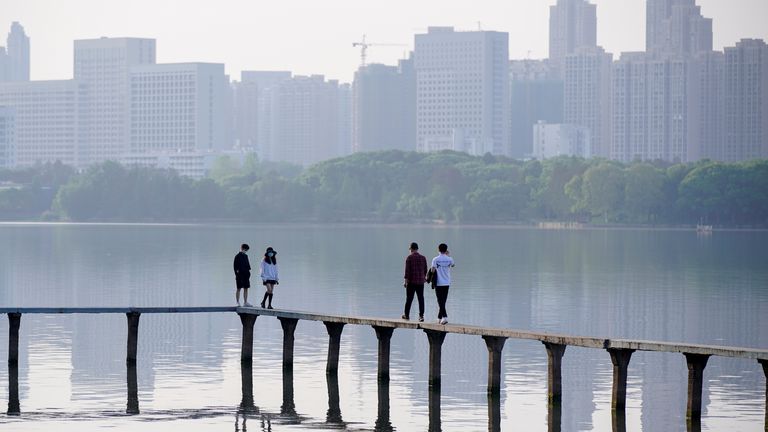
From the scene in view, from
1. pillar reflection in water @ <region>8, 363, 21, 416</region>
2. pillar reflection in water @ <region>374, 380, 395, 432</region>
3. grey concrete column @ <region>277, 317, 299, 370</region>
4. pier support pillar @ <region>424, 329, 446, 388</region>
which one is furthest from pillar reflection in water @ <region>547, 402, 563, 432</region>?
pillar reflection in water @ <region>8, 363, 21, 416</region>

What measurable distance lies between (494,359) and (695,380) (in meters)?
5.40

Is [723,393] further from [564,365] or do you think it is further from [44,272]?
[44,272]

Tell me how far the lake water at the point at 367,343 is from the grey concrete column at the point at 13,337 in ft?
1.66

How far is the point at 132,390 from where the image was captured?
46.8 meters

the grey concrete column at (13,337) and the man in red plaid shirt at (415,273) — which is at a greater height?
the man in red plaid shirt at (415,273)

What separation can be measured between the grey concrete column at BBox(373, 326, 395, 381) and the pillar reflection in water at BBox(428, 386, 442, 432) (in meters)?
1.71

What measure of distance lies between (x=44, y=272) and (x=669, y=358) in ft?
198

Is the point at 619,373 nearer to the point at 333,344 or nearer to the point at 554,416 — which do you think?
the point at 554,416

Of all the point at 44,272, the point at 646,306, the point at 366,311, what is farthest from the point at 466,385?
the point at 44,272

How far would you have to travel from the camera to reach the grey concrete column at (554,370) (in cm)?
4167

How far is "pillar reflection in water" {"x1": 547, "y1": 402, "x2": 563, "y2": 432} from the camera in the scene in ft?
136

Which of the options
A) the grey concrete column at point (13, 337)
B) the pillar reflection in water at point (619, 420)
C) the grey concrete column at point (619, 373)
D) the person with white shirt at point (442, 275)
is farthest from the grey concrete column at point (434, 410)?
the grey concrete column at point (13, 337)

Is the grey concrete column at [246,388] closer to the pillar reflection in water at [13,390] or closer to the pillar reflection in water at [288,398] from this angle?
the pillar reflection in water at [288,398]

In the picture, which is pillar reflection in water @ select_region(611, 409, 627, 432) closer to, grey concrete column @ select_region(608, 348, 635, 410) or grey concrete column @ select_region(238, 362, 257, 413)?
grey concrete column @ select_region(608, 348, 635, 410)
